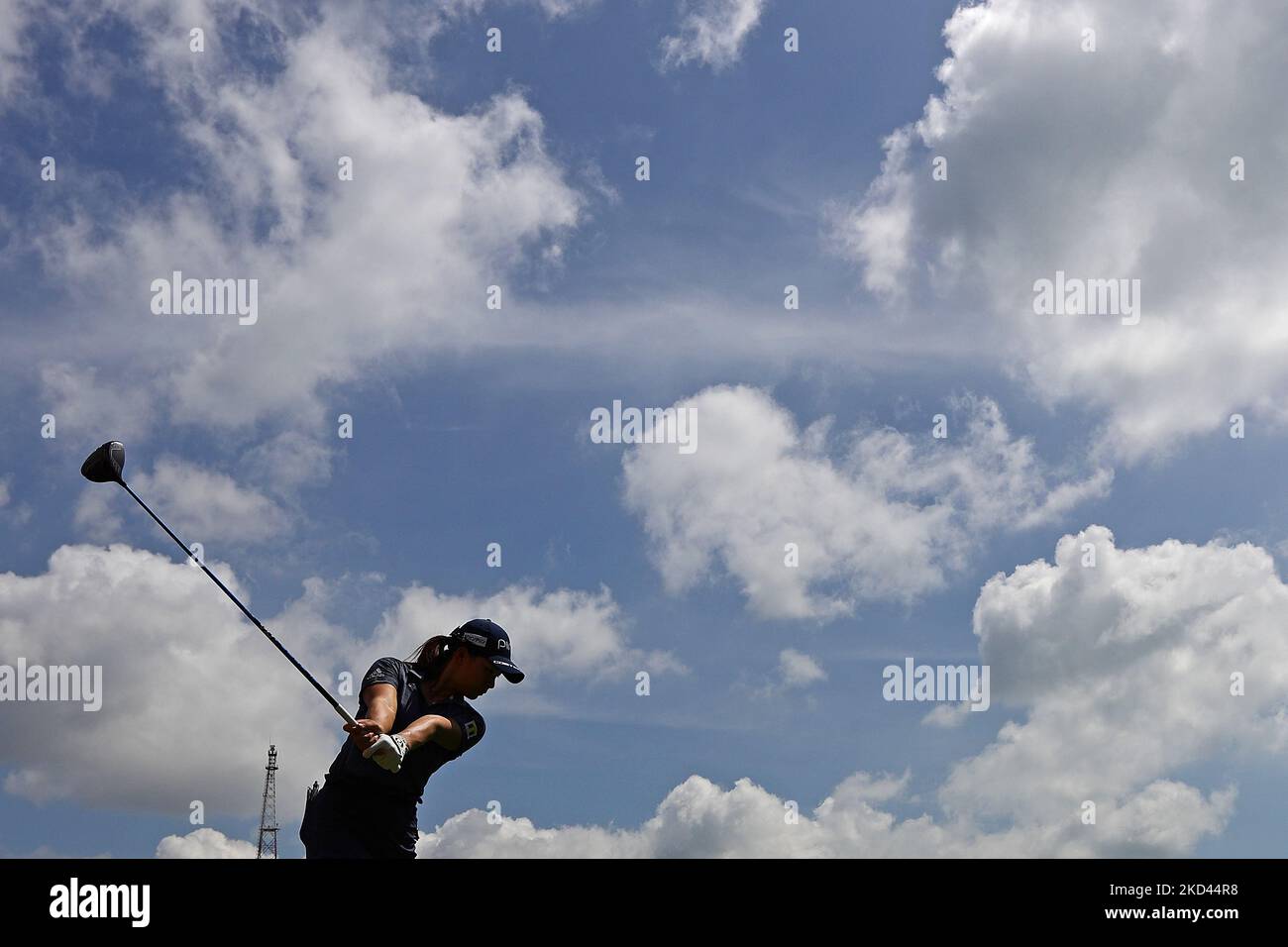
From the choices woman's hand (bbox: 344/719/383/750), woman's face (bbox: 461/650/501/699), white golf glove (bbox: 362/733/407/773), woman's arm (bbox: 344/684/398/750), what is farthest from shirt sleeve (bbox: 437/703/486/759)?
white golf glove (bbox: 362/733/407/773)

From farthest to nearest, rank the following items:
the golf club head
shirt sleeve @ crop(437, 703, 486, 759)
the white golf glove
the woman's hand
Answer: the golf club head
shirt sleeve @ crop(437, 703, 486, 759)
the woman's hand
the white golf glove

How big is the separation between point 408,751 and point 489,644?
3.75 ft

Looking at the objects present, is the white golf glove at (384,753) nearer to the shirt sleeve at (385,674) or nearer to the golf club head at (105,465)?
the shirt sleeve at (385,674)

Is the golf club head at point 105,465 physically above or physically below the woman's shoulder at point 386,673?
above

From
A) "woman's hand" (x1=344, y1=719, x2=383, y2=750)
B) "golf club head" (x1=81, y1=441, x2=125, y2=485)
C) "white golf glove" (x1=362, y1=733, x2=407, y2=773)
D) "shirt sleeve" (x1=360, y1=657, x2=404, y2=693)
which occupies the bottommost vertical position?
"white golf glove" (x1=362, y1=733, x2=407, y2=773)

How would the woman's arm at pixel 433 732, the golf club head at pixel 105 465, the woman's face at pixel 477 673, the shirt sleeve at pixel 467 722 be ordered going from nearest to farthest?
the woman's arm at pixel 433 732, the shirt sleeve at pixel 467 722, the woman's face at pixel 477 673, the golf club head at pixel 105 465

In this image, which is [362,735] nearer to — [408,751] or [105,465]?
[408,751]

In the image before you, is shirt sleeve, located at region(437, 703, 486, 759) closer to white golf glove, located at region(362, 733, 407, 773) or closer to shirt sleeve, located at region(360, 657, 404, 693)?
shirt sleeve, located at region(360, 657, 404, 693)

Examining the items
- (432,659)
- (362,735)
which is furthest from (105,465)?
(362,735)

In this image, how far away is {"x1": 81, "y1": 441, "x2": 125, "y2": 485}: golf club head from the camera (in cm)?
1236

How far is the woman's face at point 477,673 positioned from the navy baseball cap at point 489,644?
5cm

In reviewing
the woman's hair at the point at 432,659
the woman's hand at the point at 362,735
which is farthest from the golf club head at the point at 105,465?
the woman's hand at the point at 362,735

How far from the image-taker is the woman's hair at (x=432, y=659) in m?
9.41
